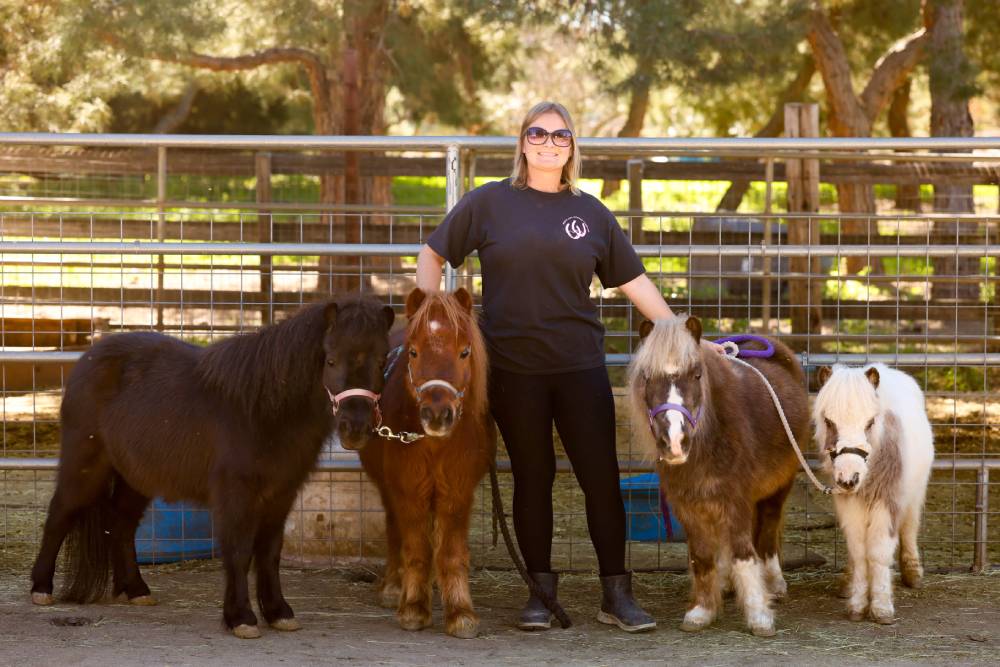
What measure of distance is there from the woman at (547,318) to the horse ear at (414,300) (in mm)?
271

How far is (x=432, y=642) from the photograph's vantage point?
416 centimetres

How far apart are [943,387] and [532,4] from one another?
466 cm

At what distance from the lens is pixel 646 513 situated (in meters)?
5.82

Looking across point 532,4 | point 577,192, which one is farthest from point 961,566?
point 532,4

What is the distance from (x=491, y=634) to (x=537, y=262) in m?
1.41

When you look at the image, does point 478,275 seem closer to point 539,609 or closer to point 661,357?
point 661,357

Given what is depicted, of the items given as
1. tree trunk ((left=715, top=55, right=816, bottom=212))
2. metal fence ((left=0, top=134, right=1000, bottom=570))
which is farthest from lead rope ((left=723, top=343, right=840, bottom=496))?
tree trunk ((left=715, top=55, right=816, bottom=212))

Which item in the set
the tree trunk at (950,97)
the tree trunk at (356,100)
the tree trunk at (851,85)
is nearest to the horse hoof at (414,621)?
the tree trunk at (356,100)

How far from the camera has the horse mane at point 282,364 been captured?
4129mm

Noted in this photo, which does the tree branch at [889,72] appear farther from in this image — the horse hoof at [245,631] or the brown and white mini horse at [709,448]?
the horse hoof at [245,631]

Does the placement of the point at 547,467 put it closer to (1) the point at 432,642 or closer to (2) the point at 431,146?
(1) the point at 432,642

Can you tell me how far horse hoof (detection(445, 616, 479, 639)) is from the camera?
4215mm

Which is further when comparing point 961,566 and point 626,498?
point 626,498

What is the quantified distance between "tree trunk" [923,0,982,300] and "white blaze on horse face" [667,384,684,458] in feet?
20.5
